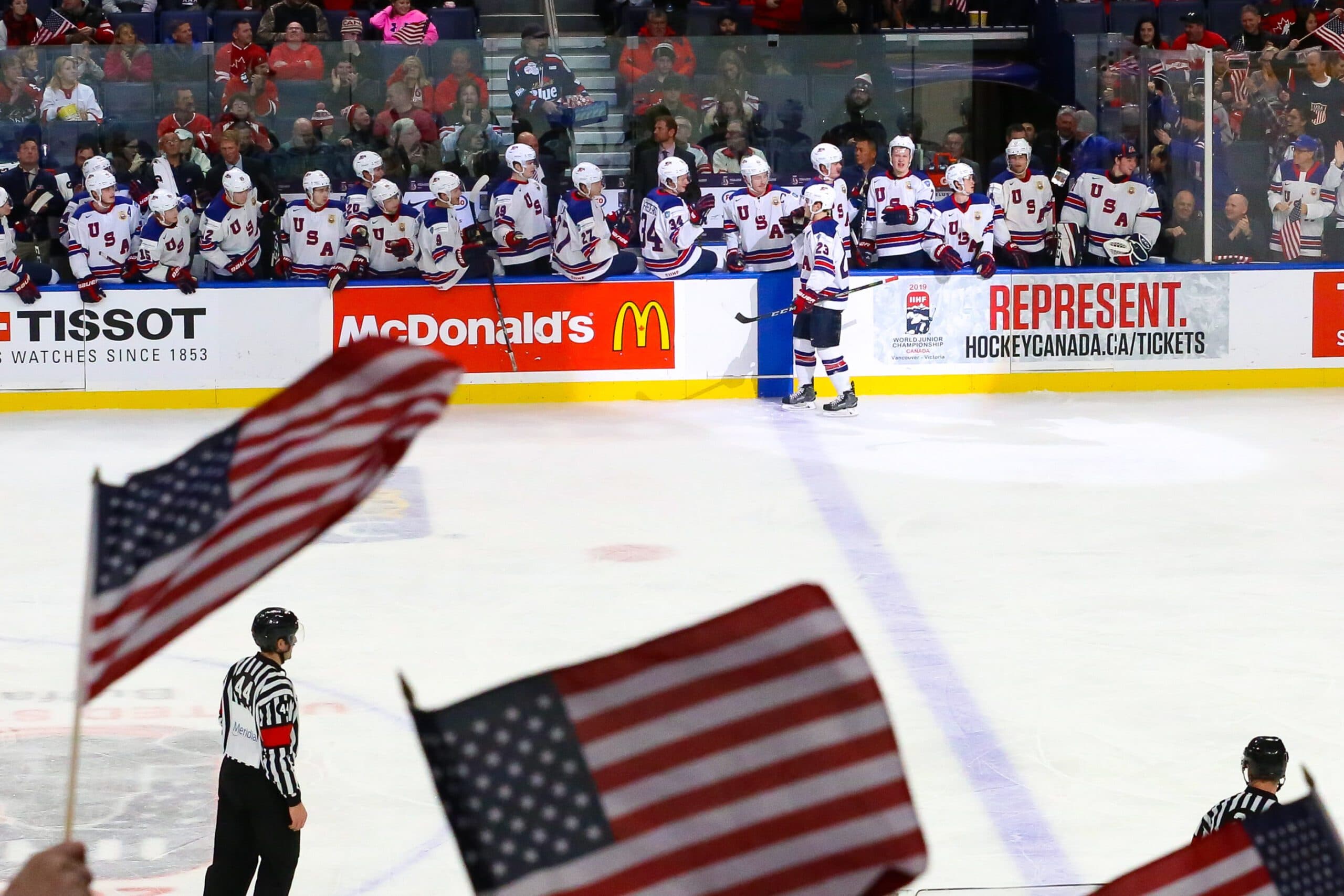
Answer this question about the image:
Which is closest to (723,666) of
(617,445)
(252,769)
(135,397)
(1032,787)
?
(252,769)

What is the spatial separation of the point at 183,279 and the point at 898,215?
5.86 metres

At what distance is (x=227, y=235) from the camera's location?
16219 millimetres

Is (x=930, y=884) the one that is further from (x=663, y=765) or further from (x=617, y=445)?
(x=617, y=445)

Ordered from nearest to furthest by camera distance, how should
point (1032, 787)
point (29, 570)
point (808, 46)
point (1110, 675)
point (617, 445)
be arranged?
point (1032, 787) → point (1110, 675) → point (29, 570) → point (617, 445) → point (808, 46)

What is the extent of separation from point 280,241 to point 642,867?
14.5m

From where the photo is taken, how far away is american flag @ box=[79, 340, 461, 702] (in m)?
2.67

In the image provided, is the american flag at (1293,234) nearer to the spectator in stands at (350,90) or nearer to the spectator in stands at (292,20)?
the spectator in stands at (350,90)

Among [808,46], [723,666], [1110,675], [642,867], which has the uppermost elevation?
[808,46]

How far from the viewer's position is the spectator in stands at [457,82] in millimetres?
16797

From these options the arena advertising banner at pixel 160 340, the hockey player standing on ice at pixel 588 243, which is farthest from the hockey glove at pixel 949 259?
the arena advertising banner at pixel 160 340

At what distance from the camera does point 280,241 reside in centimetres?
1648

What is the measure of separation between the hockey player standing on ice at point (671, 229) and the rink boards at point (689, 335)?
0.51ft

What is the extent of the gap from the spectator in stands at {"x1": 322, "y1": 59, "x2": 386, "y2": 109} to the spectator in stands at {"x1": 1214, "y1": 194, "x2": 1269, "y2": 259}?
7.12m

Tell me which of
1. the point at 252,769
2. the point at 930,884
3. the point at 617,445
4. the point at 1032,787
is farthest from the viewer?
the point at 617,445
